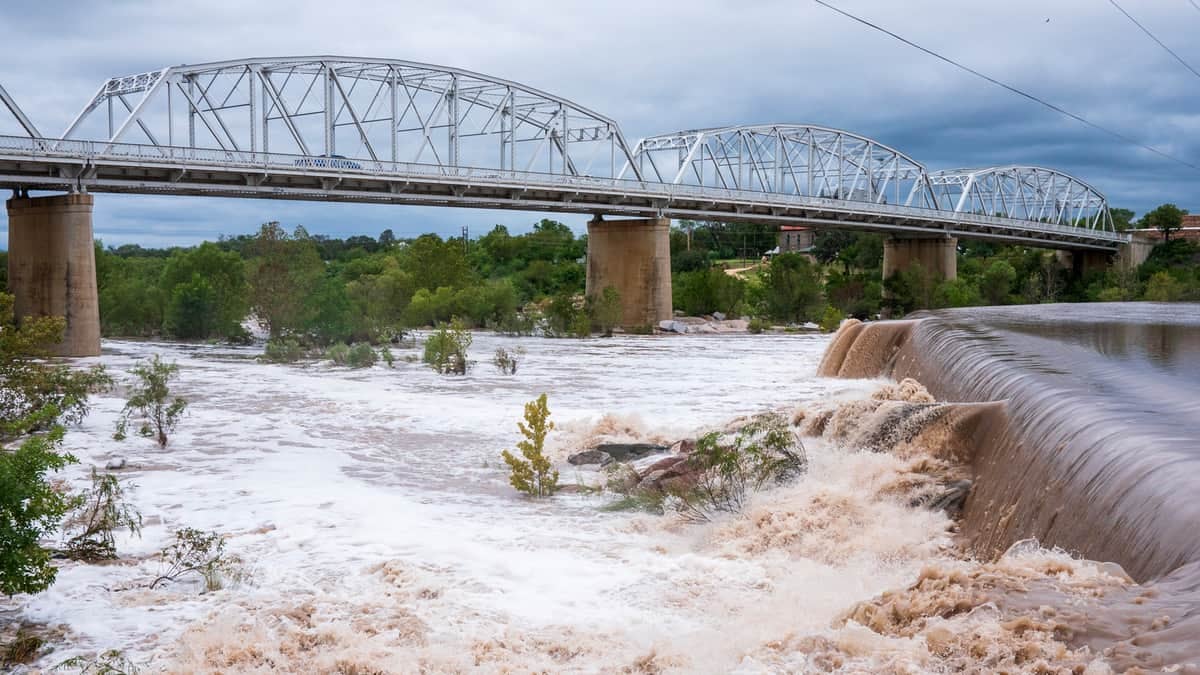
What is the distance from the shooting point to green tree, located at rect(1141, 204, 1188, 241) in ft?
321

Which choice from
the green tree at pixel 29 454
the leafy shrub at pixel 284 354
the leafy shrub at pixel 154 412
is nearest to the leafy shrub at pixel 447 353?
the leafy shrub at pixel 284 354

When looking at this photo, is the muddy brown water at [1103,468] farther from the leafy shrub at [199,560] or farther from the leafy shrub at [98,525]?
the leafy shrub at [98,525]

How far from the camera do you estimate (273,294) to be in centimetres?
3841

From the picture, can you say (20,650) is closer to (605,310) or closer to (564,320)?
(564,320)

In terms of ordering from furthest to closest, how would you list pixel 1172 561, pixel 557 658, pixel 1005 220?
pixel 1005 220 → pixel 557 658 → pixel 1172 561

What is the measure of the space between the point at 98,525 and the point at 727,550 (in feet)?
18.7

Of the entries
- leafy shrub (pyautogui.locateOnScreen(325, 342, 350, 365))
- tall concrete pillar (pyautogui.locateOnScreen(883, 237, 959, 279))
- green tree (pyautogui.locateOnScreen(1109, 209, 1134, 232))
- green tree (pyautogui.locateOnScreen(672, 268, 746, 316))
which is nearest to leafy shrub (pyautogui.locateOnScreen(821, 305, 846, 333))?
green tree (pyautogui.locateOnScreen(672, 268, 746, 316))

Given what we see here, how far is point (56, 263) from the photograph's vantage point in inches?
1454

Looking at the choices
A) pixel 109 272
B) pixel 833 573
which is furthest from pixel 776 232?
pixel 833 573

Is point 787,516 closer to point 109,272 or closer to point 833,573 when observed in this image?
point 833,573

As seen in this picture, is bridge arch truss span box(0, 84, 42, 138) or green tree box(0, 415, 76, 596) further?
bridge arch truss span box(0, 84, 42, 138)

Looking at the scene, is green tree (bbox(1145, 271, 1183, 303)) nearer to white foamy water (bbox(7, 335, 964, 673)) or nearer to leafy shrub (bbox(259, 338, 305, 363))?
leafy shrub (bbox(259, 338, 305, 363))

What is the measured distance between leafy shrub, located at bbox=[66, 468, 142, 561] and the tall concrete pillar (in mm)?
75135

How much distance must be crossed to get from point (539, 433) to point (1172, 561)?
7886 mm
